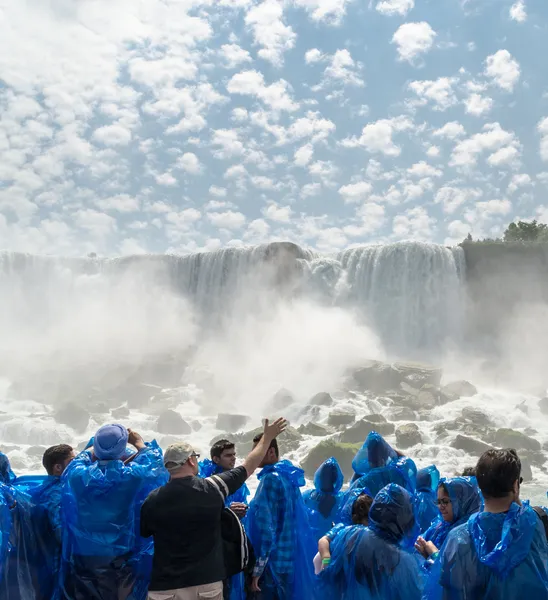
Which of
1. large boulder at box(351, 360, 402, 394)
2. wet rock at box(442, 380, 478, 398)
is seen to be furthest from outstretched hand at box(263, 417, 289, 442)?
wet rock at box(442, 380, 478, 398)

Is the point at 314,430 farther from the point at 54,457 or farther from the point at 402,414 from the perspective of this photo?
the point at 54,457

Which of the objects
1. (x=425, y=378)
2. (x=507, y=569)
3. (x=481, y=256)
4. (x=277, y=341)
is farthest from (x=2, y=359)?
(x=507, y=569)

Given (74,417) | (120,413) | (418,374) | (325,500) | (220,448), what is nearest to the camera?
(220,448)

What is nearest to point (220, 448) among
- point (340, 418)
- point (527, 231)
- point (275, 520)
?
point (275, 520)

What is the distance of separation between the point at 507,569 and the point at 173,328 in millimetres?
27723

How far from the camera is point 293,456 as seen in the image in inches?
568

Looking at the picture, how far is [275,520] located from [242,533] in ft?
1.30

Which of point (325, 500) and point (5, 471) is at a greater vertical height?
point (5, 471)

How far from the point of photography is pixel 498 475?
→ 6.36ft

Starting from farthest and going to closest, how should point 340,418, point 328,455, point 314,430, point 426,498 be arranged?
point 340,418, point 314,430, point 328,455, point 426,498

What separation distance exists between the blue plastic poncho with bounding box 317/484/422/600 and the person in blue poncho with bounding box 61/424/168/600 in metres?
1.02

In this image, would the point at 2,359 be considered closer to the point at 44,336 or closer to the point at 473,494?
the point at 44,336

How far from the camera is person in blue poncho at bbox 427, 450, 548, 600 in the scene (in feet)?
6.23

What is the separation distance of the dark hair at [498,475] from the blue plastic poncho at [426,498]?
5.19 ft
